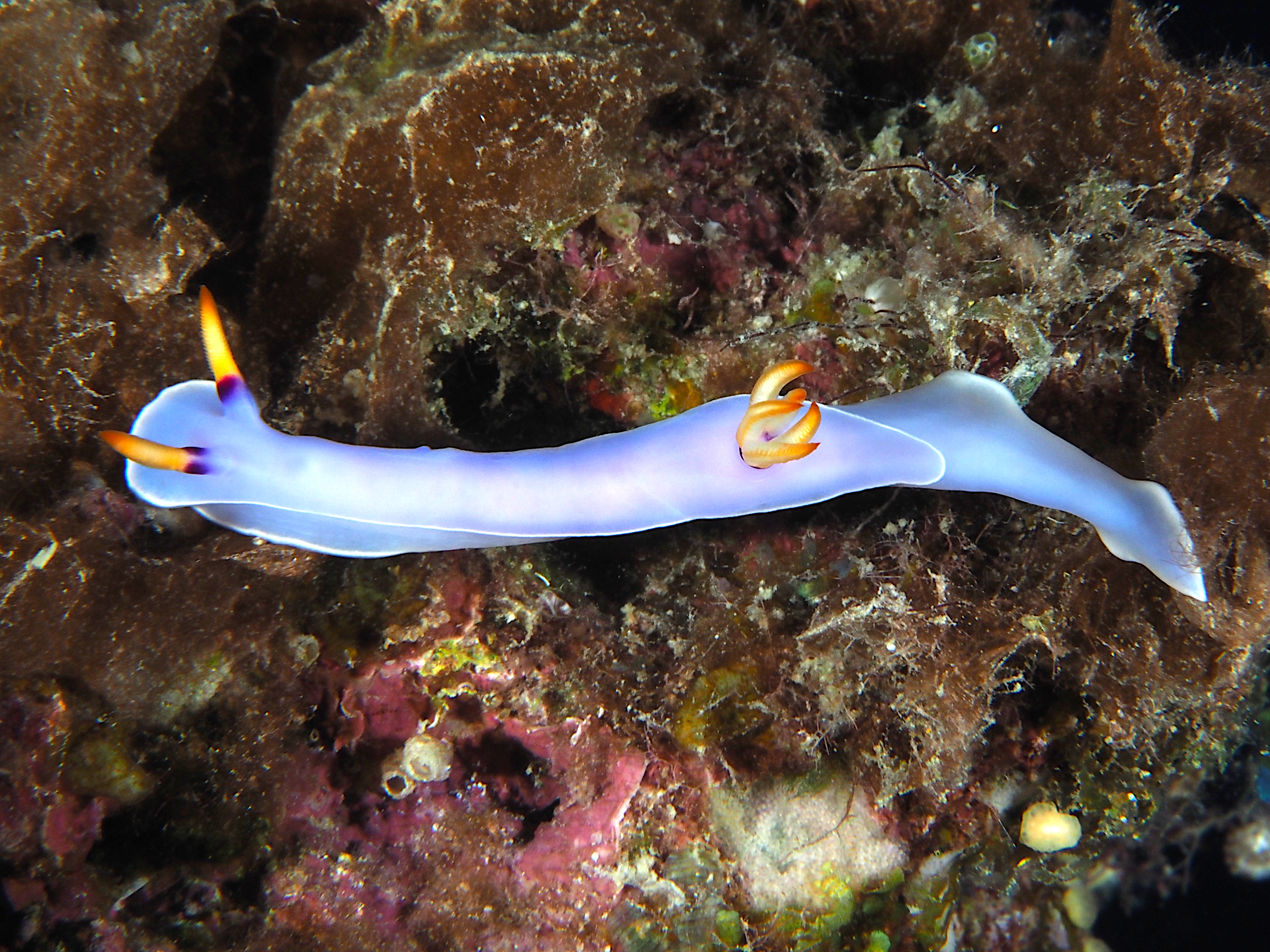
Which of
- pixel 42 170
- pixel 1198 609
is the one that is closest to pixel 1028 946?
pixel 1198 609

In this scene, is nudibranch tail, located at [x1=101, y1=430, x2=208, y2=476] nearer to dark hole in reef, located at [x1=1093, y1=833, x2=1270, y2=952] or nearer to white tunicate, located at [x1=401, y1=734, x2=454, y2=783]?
white tunicate, located at [x1=401, y1=734, x2=454, y2=783]

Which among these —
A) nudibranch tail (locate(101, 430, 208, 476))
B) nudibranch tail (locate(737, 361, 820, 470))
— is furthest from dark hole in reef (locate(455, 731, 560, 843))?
nudibranch tail (locate(737, 361, 820, 470))

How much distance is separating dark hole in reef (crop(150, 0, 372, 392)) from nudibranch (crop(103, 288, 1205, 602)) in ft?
1.74

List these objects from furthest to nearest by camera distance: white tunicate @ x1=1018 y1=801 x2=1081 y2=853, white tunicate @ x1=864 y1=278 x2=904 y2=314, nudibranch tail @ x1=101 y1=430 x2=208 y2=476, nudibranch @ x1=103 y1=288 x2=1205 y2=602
Answer: white tunicate @ x1=1018 y1=801 x2=1081 y2=853 < white tunicate @ x1=864 y1=278 x2=904 y2=314 < nudibranch @ x1=103 y1=288 x2=1205 y2=602 < nudibranch tail @ x1=101 y1=430 x2=208 y2=476

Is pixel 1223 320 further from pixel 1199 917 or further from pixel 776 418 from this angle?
pixel 1199 917

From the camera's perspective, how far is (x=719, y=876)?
106 inches

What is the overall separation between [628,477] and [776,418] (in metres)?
0.52

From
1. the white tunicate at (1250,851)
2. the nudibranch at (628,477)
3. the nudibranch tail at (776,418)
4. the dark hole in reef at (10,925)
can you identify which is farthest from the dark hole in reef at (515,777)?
the white tunicate at (1250,851)

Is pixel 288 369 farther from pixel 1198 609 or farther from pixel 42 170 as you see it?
pixel 1198 609

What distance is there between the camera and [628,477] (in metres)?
2.22

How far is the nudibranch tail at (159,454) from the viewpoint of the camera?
1.76 meters

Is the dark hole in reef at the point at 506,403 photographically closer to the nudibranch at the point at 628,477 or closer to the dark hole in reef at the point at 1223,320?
the nudibranch at the point at 628,477

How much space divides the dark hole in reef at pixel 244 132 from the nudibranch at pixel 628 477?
532 millimetres

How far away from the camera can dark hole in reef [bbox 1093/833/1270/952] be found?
5770 millimetres
